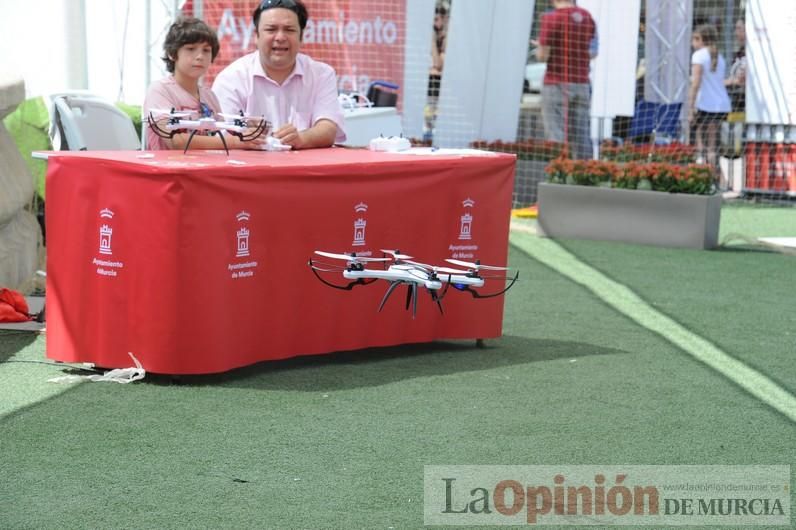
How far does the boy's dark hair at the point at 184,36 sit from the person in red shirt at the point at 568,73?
7.41 metres

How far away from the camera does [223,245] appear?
17.8 feet

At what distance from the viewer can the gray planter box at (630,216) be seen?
34.1 ft

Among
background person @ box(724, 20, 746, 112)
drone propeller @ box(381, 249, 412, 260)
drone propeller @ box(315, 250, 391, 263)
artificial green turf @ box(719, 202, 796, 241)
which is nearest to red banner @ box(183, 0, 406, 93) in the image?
artificial green turf @ box(719, 202, 796, 241)

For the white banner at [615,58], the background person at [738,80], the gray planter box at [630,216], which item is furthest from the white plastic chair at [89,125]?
the background person at [738,80]

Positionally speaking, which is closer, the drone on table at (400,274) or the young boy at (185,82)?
the drone on table at (400,274)

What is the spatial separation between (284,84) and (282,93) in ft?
0.15

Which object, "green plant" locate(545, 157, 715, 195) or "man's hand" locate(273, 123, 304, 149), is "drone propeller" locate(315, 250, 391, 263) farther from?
"green plant" locate(545, 157, 715, 195)

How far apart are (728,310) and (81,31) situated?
589 centimetres

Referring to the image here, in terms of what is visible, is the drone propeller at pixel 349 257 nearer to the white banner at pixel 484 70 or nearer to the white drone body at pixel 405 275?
the white drone body at pixel 405 275

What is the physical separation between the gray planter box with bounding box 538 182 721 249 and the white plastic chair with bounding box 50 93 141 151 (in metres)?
4.58

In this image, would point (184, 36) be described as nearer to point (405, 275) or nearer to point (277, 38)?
point (277, 38)

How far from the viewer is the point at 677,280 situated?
8.84 m

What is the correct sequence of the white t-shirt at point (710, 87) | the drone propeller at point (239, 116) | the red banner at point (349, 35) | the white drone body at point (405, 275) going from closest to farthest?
the white drone body at point (405, 275) < the drone propeller at point (239, 116) < the red banner at point (349, 35) < the white t-shirt at point (710, 87)

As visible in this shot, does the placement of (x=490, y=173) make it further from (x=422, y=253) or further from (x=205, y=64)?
(x=205, y=64)
